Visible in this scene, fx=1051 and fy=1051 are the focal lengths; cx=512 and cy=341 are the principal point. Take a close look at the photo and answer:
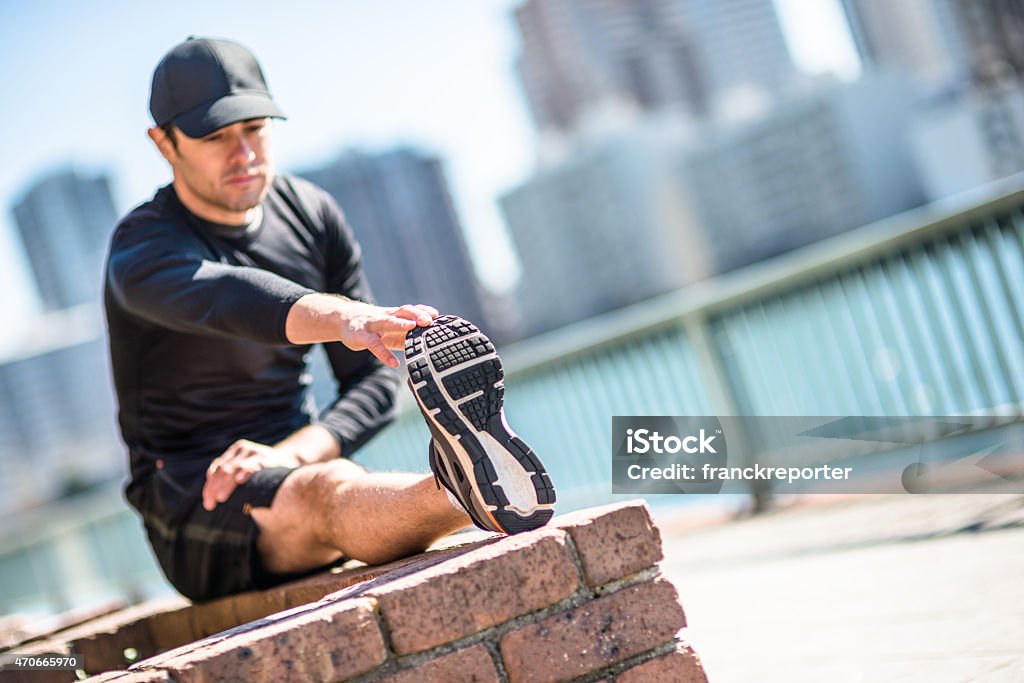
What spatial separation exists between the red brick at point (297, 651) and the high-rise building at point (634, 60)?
109m

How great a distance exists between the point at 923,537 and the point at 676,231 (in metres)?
93.6

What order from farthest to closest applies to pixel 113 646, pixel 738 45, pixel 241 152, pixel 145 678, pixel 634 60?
pixel 738 45, pixel 634 60, pixel 113 646, pixel 241 152, pixel 145 678

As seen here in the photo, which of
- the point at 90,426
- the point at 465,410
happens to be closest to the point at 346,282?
the point at 465,410

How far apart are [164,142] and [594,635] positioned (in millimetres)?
1540

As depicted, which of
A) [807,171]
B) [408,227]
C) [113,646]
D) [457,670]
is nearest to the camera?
[457,670]

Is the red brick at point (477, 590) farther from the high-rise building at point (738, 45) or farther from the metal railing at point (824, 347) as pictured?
the high-rise building at point (738, 45)

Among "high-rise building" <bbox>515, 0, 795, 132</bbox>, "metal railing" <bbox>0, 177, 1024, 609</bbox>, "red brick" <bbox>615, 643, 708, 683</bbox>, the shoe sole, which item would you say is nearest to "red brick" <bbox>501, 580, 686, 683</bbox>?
"red brick" <bbox>615, 643, 708, 683</bbox>

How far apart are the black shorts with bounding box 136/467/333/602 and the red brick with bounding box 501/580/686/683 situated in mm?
820

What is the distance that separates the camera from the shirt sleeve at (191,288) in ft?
6.02

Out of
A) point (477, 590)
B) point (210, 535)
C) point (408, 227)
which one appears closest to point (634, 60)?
point (408, 227)

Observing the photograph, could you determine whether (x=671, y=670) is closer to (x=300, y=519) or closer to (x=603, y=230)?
(x=300, y=519)

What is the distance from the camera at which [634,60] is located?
118562mm

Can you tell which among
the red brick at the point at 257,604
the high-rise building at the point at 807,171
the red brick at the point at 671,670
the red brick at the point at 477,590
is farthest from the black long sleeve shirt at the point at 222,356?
the high-rise building at the point at 807,171

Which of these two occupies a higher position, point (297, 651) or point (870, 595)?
point (297, 651)
